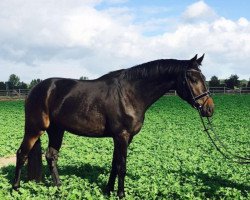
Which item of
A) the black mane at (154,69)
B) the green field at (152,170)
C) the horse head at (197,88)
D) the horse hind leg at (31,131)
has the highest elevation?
the black mane at (154,69)

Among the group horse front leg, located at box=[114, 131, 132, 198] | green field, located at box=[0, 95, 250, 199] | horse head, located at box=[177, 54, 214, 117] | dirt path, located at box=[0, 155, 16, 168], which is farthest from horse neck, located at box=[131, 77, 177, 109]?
dirt path, located at box=[0, 155, 16, 168]

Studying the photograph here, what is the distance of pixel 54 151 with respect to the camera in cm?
794

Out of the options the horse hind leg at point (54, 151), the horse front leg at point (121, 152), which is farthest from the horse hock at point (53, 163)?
the horse front leg at point (121, 152)

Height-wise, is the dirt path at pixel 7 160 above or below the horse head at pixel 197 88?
below

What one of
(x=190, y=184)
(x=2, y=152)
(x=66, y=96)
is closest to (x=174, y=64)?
(x=66, y=96)

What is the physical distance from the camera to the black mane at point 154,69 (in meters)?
6.86

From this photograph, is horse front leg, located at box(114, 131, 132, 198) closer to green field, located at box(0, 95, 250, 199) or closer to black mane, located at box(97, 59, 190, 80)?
green field, located at box(0, 95, 250, 199)

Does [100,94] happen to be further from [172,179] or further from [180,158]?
[180,158]

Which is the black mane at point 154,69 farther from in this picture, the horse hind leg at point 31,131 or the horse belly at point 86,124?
the horse hind leg at point 31,131

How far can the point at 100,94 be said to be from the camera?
23.3ft

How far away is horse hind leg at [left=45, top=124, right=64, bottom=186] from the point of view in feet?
25.6

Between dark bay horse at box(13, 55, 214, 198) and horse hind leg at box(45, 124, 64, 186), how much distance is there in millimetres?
214

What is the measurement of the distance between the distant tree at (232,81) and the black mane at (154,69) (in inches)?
2850

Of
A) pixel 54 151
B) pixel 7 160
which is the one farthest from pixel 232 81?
pixel 54 151
